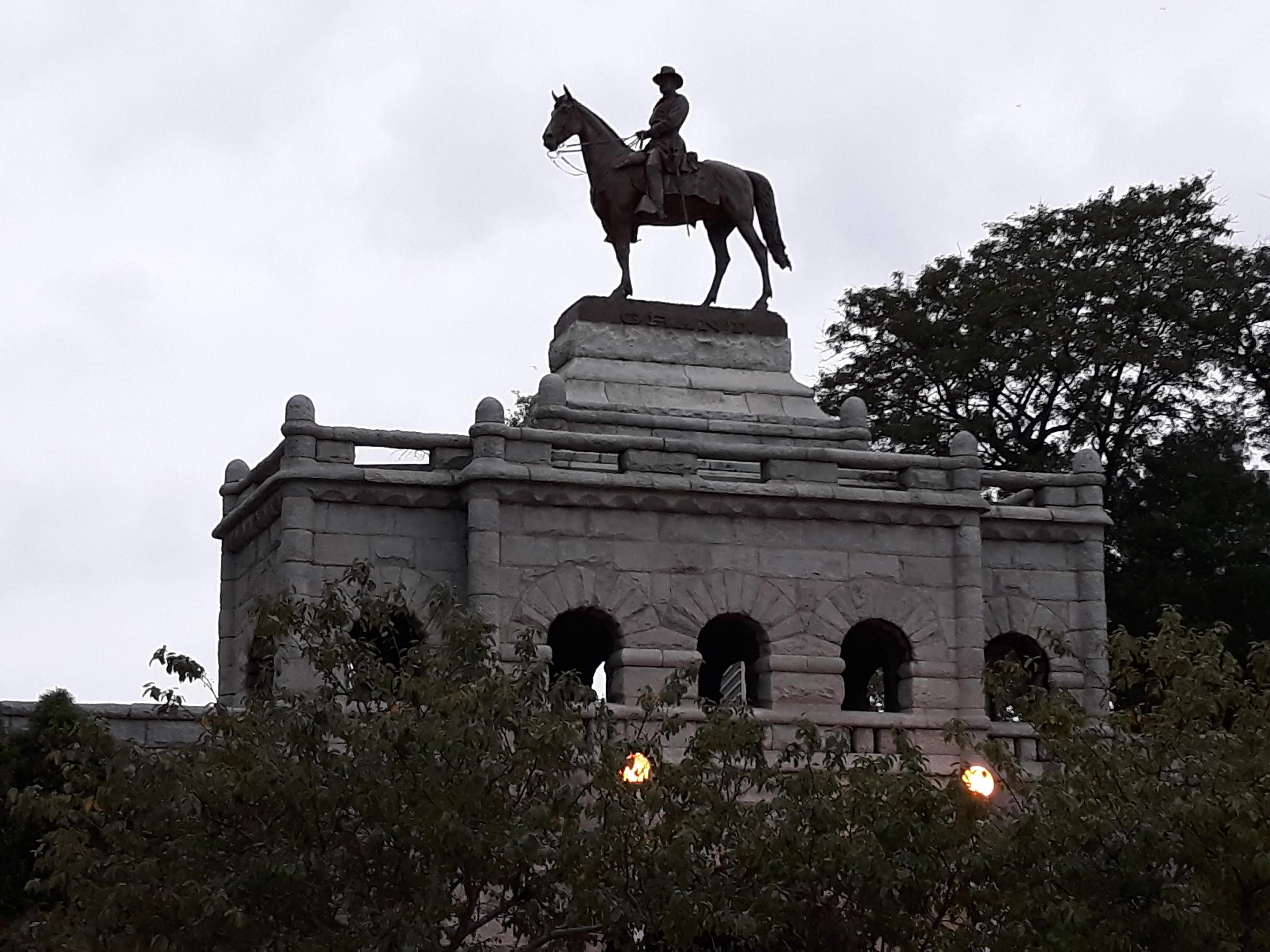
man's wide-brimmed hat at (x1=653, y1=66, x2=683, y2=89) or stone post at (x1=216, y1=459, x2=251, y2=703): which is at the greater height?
man's wide-brimmed hat at (x1=653, y1=66, x2=683, y2=89)

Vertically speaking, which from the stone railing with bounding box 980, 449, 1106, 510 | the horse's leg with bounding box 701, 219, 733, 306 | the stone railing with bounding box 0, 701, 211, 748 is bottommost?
the stone railing with bounding box 0, 701, 211, 748

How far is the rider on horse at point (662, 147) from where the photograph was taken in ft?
125

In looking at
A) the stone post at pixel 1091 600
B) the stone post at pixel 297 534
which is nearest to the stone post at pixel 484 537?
the stone post at pixel 297 534

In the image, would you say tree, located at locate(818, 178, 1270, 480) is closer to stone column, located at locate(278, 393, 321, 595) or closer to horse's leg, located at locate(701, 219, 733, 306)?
horse's leg, located at locate(701, 219, 733, 306)

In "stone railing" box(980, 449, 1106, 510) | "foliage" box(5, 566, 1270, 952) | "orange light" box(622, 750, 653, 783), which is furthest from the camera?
"stone railing" box(980, 449, 1106, 510)

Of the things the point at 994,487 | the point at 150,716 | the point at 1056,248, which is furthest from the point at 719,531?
the point at 1056,248

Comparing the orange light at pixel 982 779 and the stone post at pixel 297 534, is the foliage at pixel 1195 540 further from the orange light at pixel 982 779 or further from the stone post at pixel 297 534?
the stone post at pixel 297 534

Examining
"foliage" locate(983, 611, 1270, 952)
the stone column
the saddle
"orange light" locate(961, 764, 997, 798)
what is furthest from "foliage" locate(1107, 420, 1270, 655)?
"foliage" locate(983, 611, 1270, 952)

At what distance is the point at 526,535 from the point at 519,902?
31.6 ft

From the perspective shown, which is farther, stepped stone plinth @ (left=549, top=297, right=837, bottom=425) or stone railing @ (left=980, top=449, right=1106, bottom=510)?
stepped stone plinth @ (left=549, top=297, right=837, bottom=425)

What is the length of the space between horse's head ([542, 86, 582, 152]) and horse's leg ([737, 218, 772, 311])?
2.94 meters

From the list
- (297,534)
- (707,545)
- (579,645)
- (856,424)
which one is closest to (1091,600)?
(856,424)

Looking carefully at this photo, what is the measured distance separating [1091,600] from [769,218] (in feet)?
25.6

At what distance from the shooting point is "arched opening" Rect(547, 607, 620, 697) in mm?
37344
